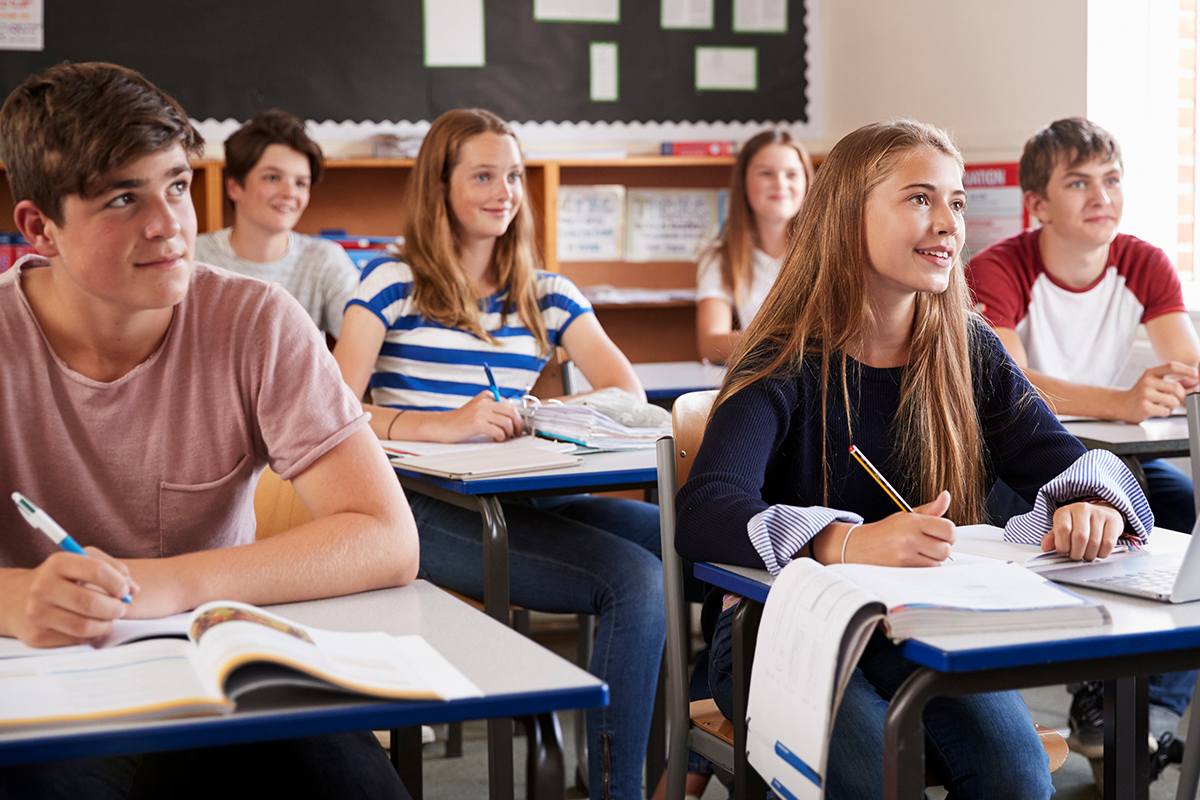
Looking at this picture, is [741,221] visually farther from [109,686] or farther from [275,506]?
[109,686]

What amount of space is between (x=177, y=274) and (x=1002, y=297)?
7.11 ft

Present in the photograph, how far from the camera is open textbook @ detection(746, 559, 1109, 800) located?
107 centimetres

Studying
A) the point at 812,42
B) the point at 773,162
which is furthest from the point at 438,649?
the point at 812,42

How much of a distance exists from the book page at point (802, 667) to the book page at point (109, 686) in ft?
1.81

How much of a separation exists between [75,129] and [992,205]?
3462mm

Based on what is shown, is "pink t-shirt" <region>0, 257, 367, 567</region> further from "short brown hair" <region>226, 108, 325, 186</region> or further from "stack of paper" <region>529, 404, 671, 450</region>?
"short brown hair" <region>226, 108, 325, 186</region>

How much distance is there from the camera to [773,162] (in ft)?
13.0

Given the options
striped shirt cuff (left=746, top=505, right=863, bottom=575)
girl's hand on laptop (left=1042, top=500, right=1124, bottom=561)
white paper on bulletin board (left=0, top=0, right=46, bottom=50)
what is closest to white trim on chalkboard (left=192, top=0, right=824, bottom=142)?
white paper on bulletin board (left=0, top=0, right=46, bottom=50)

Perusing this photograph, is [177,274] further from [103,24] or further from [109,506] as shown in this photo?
[103,24]

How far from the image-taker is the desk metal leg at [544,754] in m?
0.97

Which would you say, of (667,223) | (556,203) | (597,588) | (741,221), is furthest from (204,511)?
(667,223)

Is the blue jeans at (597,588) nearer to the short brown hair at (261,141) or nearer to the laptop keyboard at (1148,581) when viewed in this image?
the laptop keyboard at (1148,581)

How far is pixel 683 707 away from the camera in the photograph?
5.35 ft

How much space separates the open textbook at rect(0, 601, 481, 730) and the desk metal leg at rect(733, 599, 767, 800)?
0.47 m
